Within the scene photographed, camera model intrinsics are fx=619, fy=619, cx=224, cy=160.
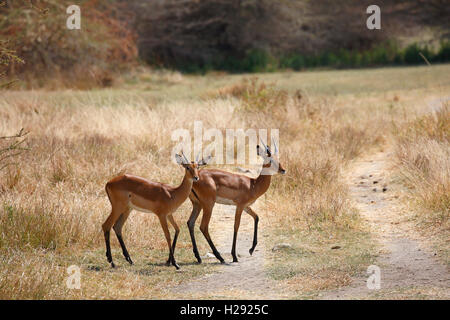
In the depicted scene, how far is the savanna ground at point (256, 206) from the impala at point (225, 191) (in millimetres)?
381

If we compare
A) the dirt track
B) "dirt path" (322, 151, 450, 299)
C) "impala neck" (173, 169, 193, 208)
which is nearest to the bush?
"dirt path" (322, 151, 450, 299)

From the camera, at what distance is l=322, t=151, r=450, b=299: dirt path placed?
603cm

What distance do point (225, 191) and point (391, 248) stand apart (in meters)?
2.17

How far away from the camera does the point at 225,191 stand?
7328 millimetres

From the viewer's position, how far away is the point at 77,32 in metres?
25.5

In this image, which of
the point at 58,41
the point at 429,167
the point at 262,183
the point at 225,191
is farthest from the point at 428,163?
the point at 58,41

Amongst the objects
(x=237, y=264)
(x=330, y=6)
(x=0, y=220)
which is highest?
(x=330, y=6)

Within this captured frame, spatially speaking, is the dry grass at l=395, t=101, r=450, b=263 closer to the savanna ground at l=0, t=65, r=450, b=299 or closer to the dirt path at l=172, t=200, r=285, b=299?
the savanna ground at l=0, t=65, r=450, b=299

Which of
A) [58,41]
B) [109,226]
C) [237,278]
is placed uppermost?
[58,41]

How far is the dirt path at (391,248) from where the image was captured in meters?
6.03

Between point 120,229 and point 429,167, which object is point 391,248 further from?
point 120,229

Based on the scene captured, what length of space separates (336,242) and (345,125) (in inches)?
265
